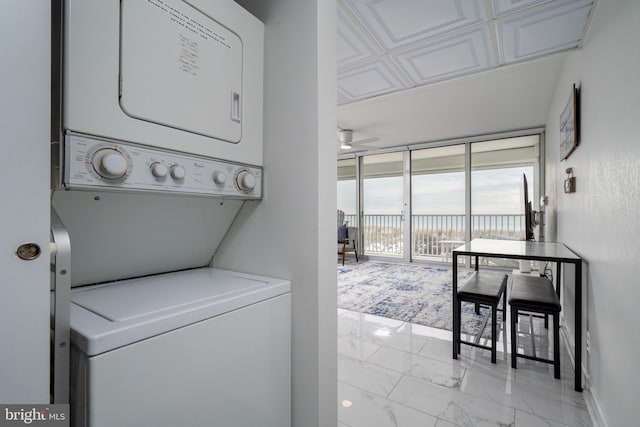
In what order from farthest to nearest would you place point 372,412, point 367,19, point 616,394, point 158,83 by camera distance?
1. point 367,19
2. point 372,412
3. point 616,394
4. point 158,83

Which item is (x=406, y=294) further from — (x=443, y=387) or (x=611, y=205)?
(x=611, y=205)

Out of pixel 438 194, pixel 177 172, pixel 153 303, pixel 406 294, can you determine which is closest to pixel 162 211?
pixel 177 172

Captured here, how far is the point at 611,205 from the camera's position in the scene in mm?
1350

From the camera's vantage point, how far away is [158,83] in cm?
83

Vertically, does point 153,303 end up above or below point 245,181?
below

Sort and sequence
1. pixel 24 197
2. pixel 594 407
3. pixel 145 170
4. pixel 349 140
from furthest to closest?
1. pixel 349 140
2. pixel 594 407
3. pixel 145 170
4. pixel 24 197

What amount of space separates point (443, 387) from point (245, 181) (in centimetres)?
168

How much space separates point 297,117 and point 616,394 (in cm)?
175

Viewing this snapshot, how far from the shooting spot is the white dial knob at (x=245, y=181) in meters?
1.07

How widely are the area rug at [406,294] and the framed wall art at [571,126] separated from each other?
1614 mm

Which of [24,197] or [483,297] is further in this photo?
[483,297]

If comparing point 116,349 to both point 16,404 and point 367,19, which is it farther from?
point 367,19

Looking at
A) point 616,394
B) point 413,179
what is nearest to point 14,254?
point 616,394

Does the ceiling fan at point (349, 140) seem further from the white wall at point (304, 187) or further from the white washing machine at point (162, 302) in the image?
the white washing machine at point (162, 302)
